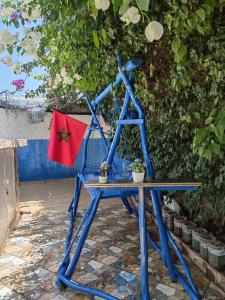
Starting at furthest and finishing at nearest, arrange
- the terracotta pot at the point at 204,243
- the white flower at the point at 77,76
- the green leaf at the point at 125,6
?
the terracotta pot at the point at 204,243
the white flower at the point at 77,76
the green leaf at the point at 125,6

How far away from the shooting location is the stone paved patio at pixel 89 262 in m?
2.74

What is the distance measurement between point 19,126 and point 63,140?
2.58 meters

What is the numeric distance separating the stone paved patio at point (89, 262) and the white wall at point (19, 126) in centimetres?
162

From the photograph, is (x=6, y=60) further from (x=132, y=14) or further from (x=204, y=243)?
(x=204, y=243)

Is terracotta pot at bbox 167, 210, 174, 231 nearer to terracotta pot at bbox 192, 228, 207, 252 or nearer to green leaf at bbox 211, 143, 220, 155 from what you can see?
terracotta pot at bbox 192, 228, 207, 252

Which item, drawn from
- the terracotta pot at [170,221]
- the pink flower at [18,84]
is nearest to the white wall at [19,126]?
the pink flower at [18,84]

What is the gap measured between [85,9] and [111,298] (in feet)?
6.96

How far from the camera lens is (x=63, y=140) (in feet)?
12.5

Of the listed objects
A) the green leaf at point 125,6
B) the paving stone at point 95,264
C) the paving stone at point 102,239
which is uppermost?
the green leaf at point 125,6

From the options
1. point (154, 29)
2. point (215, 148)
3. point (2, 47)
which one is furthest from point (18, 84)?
point (154, 29)

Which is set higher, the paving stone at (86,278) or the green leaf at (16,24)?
the green leaf at (16,24)

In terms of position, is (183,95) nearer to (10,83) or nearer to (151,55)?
(151,55)

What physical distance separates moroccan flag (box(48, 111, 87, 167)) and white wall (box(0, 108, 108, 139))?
240 cm

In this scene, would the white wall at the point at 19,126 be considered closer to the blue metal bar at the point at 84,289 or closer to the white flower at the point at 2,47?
the blue metal bar at the point at 84,289
